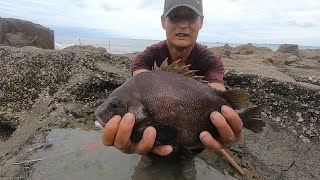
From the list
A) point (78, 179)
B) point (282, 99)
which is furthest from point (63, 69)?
point (282, 99)

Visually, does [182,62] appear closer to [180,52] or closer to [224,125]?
[180,52]

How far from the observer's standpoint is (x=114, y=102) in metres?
2.74

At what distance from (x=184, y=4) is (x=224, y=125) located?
1.62 metres

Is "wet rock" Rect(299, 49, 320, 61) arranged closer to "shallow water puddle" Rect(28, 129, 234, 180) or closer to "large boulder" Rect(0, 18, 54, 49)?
"large boulder" Rect(0, 18, 54, 49)

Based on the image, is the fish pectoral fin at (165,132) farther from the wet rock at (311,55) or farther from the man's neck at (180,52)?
the wet rock at (311,55)

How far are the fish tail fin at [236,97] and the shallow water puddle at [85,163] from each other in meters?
1.32

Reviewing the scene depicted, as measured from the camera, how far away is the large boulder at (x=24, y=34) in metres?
13.9

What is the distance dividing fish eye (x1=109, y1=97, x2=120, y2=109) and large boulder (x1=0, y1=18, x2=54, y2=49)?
12.2 metres

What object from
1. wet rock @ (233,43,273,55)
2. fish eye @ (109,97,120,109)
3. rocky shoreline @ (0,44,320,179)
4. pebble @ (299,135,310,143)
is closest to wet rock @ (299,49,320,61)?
wet rock @ (233,43,273,55)

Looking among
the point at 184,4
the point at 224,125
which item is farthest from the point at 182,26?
the point at 224,125

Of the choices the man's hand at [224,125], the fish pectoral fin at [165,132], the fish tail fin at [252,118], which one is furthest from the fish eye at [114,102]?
the fish tail fin at [252,118]

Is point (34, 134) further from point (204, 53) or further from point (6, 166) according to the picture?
point (204, 53)

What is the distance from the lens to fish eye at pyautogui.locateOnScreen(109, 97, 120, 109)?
2744 millimetres

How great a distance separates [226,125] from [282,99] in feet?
9.10
